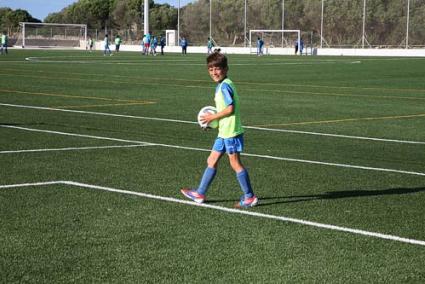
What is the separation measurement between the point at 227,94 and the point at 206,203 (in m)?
1.16

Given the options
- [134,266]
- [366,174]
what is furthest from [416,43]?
[134,266]

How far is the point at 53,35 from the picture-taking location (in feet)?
335

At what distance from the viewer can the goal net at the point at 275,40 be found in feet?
277

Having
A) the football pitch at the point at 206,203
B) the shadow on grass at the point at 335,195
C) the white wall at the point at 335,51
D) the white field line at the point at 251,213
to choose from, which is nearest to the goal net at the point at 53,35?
the white wall at the point at 335,51

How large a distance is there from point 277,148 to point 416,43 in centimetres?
6734

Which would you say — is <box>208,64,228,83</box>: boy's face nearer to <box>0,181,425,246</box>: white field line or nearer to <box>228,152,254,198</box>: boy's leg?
<box>228,152,254,198</box>: boy's leg

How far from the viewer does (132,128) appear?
15.6 m

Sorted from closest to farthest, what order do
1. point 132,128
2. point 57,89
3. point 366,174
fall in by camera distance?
point 366,174, point 132,128, point 57,89

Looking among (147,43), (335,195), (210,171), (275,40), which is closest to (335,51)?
(275,40)

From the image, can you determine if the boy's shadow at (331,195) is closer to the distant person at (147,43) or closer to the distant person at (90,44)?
the distant person at (147,43)

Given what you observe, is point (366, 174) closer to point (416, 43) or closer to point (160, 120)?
point (160, 120)

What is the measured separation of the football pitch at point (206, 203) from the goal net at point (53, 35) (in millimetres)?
83578

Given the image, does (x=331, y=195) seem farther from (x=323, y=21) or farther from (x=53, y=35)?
(x=53, y=35)

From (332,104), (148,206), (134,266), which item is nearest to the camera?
(134,266)
